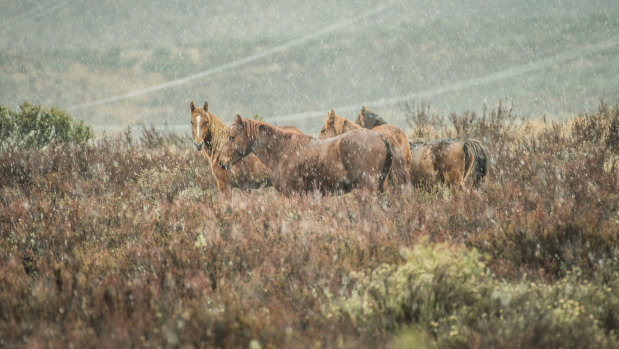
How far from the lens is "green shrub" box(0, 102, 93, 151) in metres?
15.3

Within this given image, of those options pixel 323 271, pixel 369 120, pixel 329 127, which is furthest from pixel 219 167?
pixel 323 271

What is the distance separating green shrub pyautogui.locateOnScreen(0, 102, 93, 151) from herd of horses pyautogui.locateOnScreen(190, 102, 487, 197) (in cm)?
978

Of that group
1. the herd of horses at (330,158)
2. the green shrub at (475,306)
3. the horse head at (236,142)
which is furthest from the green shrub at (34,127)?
the green shrub at (475,306)

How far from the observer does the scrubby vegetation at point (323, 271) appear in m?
2.63

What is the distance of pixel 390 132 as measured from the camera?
6.73 meters

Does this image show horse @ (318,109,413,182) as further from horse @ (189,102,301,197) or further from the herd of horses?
horse @ (189,102,301,197)

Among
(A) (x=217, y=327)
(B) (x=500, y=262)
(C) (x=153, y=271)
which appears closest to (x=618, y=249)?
(B) (x=500, y=262)

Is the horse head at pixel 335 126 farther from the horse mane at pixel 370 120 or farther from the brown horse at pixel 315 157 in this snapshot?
the brown horse at pixel 315 157

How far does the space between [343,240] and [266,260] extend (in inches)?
30.2

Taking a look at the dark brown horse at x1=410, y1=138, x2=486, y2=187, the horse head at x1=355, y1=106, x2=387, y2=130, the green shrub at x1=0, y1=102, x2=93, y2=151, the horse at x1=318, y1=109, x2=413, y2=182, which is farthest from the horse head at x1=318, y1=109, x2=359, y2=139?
the green shrub at x1=0, y1=102, x2=93, y2=151

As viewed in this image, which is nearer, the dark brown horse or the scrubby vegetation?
the scrubby vegetation

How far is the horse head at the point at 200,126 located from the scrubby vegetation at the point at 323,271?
117cm

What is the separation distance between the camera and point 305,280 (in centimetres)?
341

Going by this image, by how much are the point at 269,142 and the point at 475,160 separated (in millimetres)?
3276
